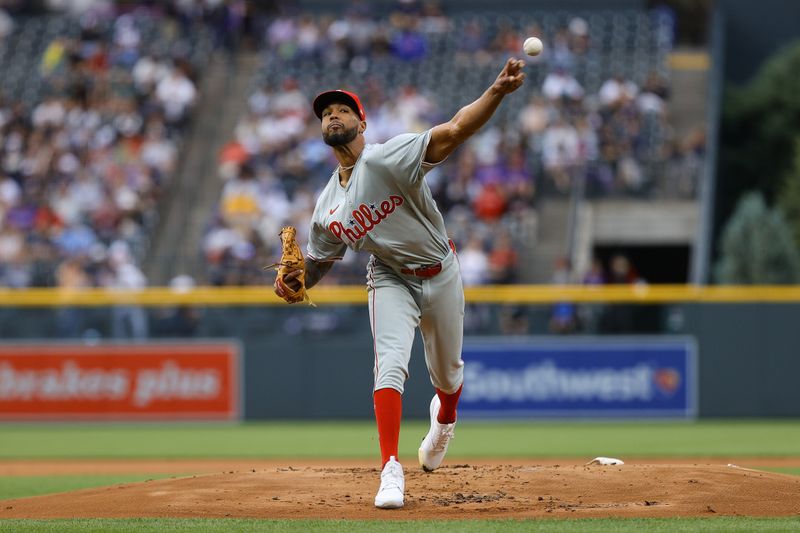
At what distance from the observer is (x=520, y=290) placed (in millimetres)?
13898

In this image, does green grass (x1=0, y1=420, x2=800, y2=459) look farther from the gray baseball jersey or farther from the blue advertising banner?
the gray baseball jersey

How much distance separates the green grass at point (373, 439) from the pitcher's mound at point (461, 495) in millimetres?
3473

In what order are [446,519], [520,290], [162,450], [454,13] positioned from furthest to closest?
1. [454,13]
2. [520,290]
3. [162,450]
4. [446,519]

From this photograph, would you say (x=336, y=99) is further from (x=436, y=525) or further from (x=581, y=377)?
(x=581, y=377)

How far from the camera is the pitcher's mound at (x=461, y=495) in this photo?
5.47 meters

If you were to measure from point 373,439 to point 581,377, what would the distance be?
4314mm

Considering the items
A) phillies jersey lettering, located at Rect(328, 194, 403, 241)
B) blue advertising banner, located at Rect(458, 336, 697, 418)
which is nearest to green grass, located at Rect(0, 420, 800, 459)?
blue advertising banner, located at Rect(458, 336, 697, 418)

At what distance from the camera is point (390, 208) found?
19.1ft

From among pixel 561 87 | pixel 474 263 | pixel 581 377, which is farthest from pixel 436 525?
pixel 561 87

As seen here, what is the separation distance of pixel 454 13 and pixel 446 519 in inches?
729

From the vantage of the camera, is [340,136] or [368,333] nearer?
[340,136]

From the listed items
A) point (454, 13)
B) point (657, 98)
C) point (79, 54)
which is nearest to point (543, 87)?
point (657, 98)

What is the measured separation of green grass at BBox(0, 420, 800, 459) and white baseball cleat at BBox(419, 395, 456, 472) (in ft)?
10.8

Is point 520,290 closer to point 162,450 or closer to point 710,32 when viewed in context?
point 162,450
